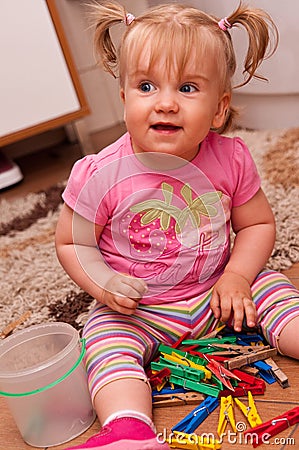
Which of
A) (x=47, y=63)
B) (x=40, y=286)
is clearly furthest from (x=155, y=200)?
(x=47, y=63)

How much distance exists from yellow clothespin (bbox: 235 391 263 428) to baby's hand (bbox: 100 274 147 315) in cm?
16

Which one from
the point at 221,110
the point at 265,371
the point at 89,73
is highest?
the point at 221,110

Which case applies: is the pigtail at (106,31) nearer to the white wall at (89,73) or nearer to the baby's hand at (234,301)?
the baby's hand at (234,301)

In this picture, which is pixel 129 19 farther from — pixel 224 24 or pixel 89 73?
pixel 89 73

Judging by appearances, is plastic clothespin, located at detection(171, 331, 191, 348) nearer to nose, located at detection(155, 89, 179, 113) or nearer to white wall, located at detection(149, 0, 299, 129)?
nose, located at detection(155, 89, 179, 113)

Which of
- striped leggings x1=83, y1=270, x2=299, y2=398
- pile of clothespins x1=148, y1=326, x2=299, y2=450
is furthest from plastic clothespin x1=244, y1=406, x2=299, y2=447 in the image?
striped leggings x1=83, y1=270, x2=299, y2=398

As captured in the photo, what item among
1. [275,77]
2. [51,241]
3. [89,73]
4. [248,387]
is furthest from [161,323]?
[89,73]

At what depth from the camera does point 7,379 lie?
0.68 m

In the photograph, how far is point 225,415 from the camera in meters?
0.69

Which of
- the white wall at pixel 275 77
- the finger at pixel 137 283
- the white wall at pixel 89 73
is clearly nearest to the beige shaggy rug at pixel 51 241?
the white wall at pixel 275 77

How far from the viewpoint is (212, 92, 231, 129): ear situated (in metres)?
0.80

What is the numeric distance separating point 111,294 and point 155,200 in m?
0.13

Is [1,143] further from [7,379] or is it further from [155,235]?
[7,379]

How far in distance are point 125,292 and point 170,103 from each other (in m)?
0.22
